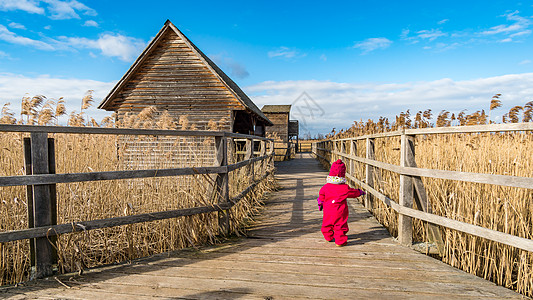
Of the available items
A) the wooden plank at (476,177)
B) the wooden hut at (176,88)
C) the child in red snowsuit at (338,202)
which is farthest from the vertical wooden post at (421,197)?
the wooden hut at (176,88)

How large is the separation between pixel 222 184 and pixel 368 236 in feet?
6.69

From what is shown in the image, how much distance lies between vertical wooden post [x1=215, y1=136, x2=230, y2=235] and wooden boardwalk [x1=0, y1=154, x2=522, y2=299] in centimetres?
25

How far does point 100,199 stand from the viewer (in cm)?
351

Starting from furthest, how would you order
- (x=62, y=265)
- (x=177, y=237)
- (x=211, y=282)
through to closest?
(x=177, y=237), (x=62, y=265), (x=211, y=282)

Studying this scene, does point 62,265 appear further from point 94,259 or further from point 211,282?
point 211,282

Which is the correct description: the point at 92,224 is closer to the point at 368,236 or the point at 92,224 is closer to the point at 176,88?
the point at 368,236

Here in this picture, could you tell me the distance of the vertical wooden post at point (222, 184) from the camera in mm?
3729

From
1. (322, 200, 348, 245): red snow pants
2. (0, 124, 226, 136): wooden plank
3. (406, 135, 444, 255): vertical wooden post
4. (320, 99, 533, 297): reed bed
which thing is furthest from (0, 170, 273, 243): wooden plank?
(320, 99, 533, 297): reed bed

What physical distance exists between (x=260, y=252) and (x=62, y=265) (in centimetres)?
192

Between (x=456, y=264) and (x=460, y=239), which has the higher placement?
(x=460, y=239)

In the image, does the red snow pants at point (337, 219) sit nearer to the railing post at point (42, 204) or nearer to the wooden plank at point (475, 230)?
the wooden plank at point (475, 230)

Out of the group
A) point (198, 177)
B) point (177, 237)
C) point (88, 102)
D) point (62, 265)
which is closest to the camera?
point (62, 265)

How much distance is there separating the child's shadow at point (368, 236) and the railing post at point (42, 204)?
313cm

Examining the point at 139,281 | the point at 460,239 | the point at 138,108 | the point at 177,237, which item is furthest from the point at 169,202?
the point at 138,108
